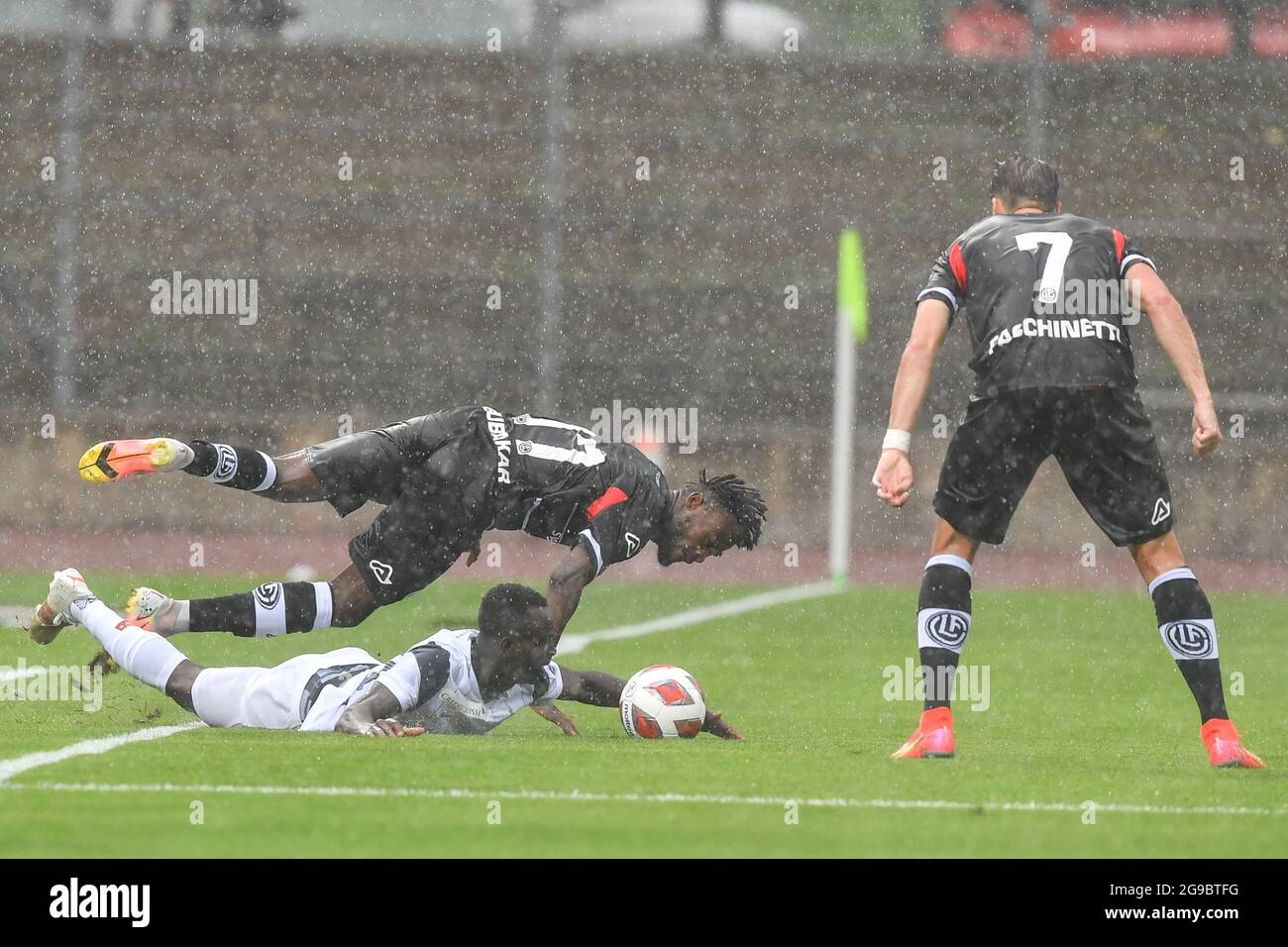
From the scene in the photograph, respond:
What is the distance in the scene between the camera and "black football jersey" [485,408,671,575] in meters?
8.04

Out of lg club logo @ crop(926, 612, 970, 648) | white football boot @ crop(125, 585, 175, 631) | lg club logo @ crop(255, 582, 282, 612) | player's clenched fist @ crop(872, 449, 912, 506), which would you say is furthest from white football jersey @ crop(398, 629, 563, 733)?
player's clenched fist @ crop(872, 449, 912, 506)

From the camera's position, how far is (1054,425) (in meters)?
7.02

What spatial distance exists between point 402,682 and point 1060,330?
8.68ft

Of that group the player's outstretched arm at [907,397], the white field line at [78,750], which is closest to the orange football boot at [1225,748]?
the player's outstretched arm at [907,397]

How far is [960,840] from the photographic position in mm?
5191

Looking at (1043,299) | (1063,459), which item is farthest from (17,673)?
(1043,299)

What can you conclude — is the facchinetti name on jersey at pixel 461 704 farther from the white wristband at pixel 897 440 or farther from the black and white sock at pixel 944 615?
the white wristband at pixel 897 440

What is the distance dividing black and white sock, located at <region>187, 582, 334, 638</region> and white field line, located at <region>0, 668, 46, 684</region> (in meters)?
1.53

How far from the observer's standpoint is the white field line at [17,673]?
9812 millimetres

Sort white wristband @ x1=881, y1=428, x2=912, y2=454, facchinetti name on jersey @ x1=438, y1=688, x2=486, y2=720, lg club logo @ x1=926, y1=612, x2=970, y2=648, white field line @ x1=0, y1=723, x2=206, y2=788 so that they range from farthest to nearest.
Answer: facchinetti name on jersey @ x1=438, y1=688, x2=486, y2=720 → lg club logo @ x1=926, y1=612, x2=970, y2=648 → white wristband @ x1=881, y1=428, x2=912, y2=454 → white field line @ x1=0, y1=723, x2=206, y2=788

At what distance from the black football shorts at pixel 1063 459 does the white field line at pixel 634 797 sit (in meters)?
1.33
